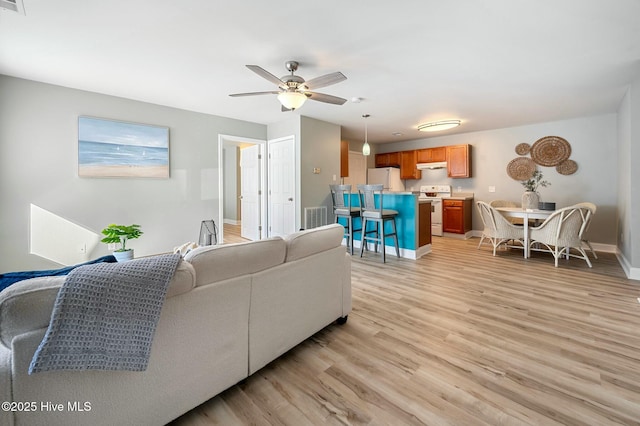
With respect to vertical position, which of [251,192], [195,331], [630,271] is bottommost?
[630,271]

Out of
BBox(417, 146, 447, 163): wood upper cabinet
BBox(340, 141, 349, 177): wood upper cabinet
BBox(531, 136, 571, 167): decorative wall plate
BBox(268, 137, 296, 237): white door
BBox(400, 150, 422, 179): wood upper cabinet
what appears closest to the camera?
BBox(268, 137, 296, 237): white door

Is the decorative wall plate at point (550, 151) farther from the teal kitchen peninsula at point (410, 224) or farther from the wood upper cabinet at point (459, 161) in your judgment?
the teal kitchen peninsula at point (410, 224)

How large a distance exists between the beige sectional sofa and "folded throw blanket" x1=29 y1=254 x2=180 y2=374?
7cm

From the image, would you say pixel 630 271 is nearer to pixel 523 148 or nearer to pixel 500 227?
pixel 500 227

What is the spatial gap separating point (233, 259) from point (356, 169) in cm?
637

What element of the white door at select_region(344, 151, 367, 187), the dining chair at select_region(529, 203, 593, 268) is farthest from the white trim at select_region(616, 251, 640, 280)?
the white door at select_region(344, 151, 367, 187)

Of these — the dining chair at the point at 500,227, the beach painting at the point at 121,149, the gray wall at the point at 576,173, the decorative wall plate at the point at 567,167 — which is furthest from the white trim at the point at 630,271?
the beach painting at the point at 121,149

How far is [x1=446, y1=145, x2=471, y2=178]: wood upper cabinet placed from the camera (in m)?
Result: 6.28

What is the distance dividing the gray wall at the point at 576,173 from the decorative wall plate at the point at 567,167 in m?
0.06

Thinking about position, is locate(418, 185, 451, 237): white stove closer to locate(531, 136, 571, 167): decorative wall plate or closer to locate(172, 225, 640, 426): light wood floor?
locate(531, 136, 571, 167): decorative wall plate

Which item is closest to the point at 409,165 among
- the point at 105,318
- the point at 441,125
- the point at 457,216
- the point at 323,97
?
the point at 457,216

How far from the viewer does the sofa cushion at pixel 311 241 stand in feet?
5.85

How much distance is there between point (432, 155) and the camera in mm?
6812

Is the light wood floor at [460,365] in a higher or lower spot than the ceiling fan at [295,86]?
lower
